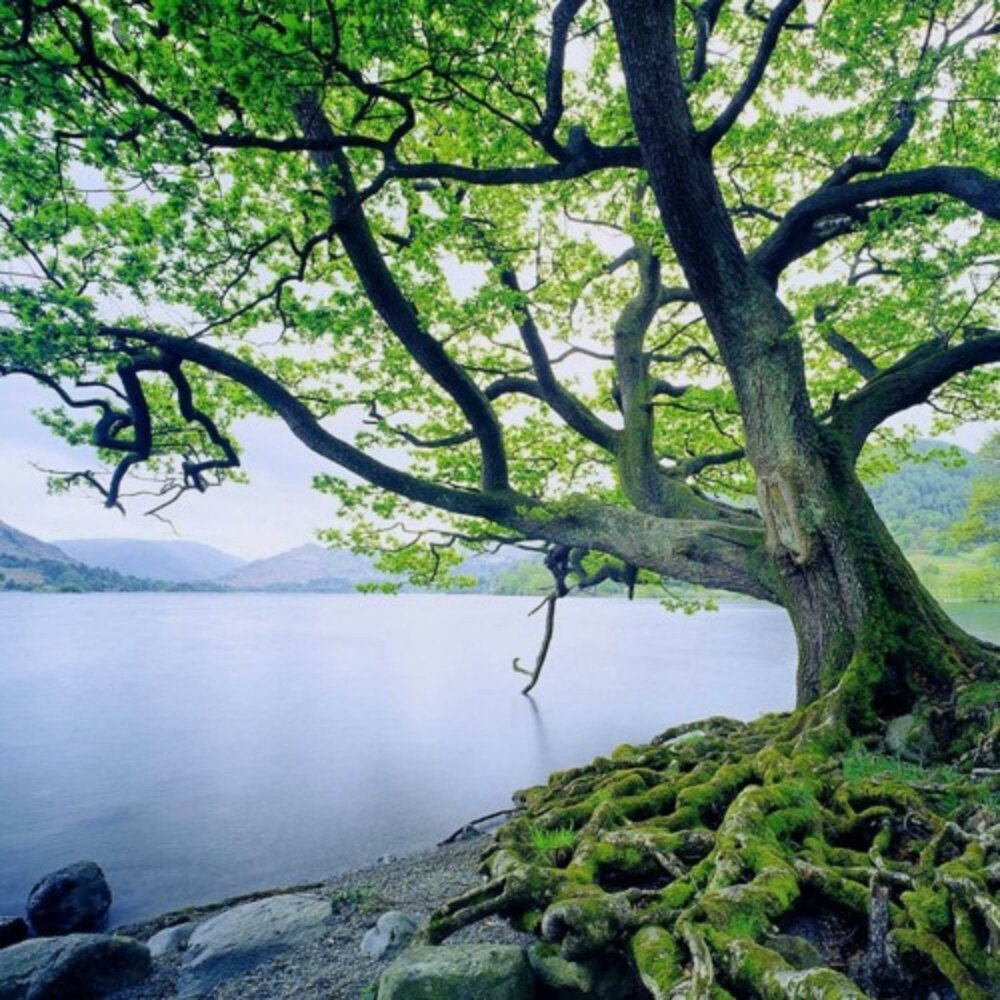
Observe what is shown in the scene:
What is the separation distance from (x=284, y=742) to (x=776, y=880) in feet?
70.3

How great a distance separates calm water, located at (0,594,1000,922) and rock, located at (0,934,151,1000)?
4.89m

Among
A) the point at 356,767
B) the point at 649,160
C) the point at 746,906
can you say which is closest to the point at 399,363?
the point at 649,160

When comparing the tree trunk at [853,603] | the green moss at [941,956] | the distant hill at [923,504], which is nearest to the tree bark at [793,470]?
the tree trunk at [853,603]

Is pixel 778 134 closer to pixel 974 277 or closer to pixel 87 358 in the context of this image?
pixel 974 277

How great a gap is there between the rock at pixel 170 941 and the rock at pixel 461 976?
4.42 m

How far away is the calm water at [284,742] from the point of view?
467 inches

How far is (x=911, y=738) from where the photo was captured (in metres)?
5.82

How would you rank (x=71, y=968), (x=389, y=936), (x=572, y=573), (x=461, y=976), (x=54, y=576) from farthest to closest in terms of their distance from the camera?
(x=54, y=576) < (x=572, y=573) < (x=71, y=968) < (x=389, y=936) < (x=461, y=976)

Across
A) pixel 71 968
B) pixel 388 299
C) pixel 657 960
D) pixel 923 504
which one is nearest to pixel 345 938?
pixel 71 968

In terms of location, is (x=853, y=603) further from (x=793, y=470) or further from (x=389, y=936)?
(x=389, y=936)

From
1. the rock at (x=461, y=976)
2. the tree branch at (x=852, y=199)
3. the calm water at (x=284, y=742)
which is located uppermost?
the tree branch at (x=852, y=199)

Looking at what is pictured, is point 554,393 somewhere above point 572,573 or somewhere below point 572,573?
above

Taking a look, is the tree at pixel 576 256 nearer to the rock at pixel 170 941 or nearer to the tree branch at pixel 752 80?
the tree branch at pixel 752 80

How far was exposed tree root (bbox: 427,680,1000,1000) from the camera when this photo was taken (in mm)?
2701
